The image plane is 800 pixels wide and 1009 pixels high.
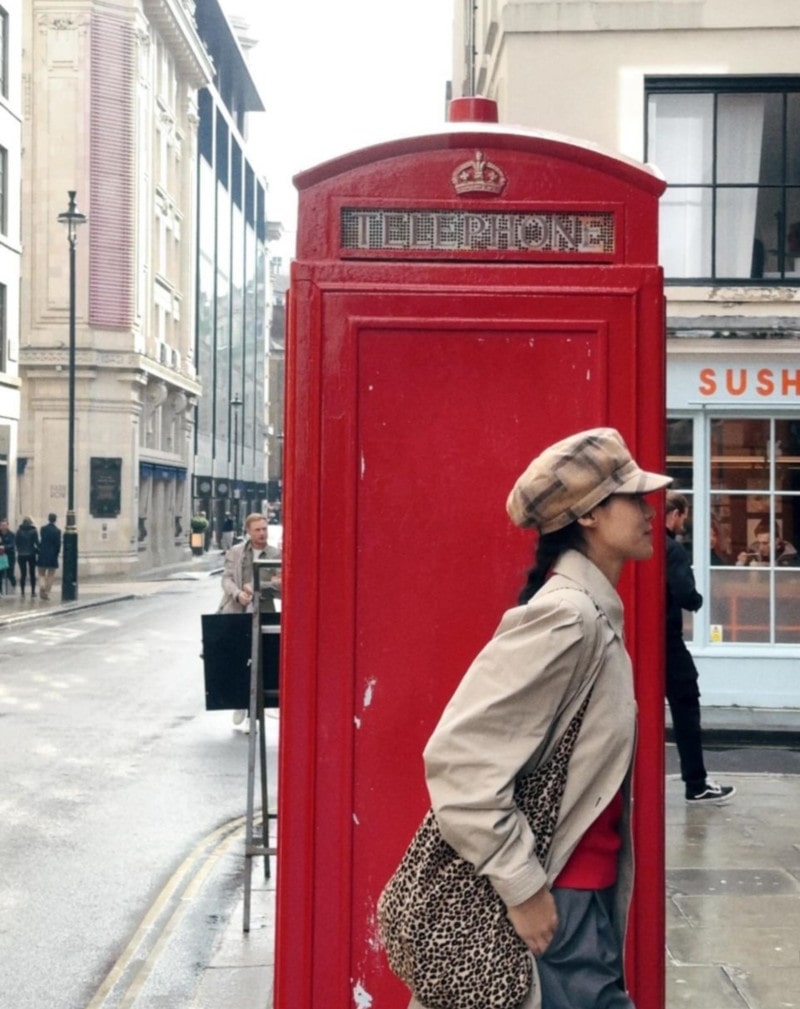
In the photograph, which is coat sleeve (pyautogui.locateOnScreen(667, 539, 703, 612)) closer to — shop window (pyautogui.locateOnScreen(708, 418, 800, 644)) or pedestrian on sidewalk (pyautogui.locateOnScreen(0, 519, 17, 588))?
shop window (pyautogui.locateOnScreen(708, 418, 800, 644))

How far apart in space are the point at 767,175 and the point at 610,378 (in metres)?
10.00

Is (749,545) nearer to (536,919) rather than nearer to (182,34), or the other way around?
(536,919)

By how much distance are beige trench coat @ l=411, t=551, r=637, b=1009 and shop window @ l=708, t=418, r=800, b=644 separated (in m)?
10.5

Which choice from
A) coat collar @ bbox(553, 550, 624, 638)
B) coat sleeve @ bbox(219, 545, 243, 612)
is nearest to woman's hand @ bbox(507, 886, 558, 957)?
coat collar @ bbox(553, 550, 624, 638)

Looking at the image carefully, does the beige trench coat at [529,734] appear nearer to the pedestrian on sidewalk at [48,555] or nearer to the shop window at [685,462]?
the shop window at [685,462]

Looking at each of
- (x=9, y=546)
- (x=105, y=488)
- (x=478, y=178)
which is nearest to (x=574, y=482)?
(x=478, y=178)

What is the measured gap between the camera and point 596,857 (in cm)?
282

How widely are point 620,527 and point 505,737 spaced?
0.51 m

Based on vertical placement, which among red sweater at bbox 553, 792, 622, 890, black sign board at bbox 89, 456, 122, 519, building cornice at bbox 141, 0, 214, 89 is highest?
building cornice at bbox 141, 0, 214, 89

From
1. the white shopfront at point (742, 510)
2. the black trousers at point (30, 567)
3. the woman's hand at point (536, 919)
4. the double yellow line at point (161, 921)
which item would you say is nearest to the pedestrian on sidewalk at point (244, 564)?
the double yellow line at point (161, 921)

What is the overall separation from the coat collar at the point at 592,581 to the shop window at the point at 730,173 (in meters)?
10.7

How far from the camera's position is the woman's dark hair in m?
2.92

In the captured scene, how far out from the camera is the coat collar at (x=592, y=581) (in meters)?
2.84

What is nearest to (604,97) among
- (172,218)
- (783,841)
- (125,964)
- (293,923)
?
(783,841)
